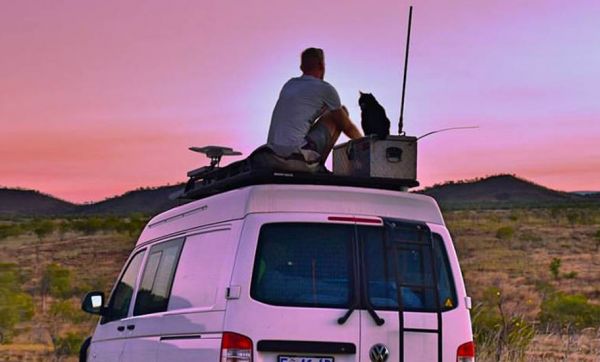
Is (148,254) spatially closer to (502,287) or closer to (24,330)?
(24,330)

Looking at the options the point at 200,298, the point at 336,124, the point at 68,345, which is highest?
the point at 336,124

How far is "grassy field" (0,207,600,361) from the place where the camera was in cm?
1923

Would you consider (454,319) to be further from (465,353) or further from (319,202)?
(319,202)

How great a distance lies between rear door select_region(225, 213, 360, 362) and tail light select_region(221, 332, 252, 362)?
1.5 inches

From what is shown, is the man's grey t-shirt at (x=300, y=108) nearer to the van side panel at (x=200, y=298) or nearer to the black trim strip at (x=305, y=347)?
the van side panel at (x=200, y=298)

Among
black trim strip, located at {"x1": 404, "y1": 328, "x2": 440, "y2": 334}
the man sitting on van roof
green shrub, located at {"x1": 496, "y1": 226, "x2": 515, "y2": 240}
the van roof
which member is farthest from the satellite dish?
green shrub, located at {"x1": 496, "y1": 226, "x2": 515, "y2": 240}

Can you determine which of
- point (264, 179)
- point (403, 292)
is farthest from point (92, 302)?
point (403, 292)

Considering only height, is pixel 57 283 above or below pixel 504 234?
below

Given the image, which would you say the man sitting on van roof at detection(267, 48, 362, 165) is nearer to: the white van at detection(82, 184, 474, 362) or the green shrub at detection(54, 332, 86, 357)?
the white van at detection(82, 184, 474, 362)

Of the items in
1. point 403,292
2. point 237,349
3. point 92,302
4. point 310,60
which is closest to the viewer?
point 237,349

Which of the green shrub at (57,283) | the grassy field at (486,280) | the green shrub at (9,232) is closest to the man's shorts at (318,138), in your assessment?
the grassy field at (486,280)

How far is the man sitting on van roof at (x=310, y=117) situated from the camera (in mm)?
9961

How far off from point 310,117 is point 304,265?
2683mm

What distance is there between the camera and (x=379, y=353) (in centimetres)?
761
